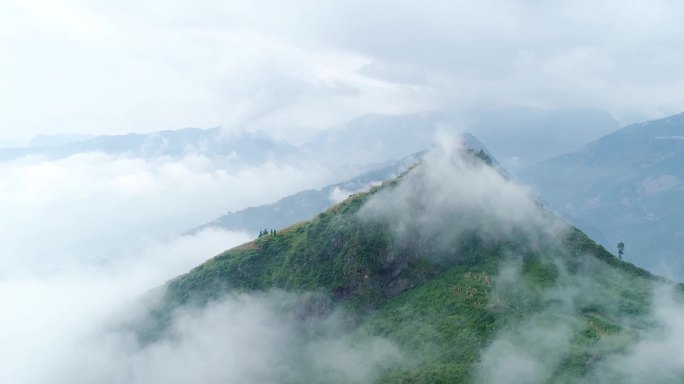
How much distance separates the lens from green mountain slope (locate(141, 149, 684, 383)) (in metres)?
89.4

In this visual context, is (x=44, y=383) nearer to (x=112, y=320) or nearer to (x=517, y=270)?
(x=112, y=320)

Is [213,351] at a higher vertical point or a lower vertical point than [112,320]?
lower

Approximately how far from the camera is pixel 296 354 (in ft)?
380

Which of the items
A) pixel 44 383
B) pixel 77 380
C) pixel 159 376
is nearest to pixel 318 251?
pixel 159 376

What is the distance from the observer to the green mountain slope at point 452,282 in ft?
293

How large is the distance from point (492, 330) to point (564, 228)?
4370 centimetres

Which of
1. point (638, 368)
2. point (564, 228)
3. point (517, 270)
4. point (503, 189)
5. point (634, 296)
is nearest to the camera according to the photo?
point (638, 368)

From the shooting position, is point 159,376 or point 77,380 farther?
point 77,380

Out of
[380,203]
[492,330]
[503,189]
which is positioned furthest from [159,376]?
[503,189]

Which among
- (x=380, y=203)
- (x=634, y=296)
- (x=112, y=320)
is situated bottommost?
(x=634, y=296)

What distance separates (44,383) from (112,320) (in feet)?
72.9

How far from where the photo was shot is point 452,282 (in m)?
115

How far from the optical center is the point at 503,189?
137125 millimetres

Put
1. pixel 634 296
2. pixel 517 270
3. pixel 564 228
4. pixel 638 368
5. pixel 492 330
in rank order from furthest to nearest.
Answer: pixel 564 228, pixel 517 270, pixel 634 296, pixel 492 330, pixel 638 368
